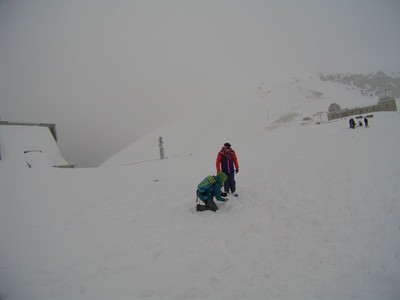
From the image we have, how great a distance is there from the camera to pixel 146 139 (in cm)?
8581

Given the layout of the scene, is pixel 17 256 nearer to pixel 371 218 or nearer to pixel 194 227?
pixel 194 227

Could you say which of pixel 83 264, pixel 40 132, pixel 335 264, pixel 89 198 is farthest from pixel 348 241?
pixel 40 132

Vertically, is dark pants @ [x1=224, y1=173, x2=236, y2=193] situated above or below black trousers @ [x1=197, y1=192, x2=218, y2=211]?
above

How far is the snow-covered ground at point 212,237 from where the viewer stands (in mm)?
4012

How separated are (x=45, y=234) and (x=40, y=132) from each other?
2882 centimetres

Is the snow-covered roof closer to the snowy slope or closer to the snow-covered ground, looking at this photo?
the snow-covered ground

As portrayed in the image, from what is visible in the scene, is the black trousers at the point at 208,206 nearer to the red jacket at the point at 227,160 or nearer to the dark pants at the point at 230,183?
the dark pants at the point at 230,183

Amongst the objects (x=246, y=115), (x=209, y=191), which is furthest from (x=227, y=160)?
(x=246, y=115)

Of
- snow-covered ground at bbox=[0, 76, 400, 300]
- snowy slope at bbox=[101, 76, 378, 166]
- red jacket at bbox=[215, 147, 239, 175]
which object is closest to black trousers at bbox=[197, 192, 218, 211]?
snow-covered ground at bbox=[0, 76, 400, 300]

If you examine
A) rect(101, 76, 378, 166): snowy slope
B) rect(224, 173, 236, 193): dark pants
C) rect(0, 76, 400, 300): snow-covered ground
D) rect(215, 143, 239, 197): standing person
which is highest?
rect(101, 76, 378, 166): snowy slope

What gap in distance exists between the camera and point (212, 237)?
234 inches

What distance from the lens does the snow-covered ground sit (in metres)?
4.01

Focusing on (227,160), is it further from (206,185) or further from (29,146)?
(29,146)

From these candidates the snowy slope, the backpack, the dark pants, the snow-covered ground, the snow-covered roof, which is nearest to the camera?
the snow-covered ground
